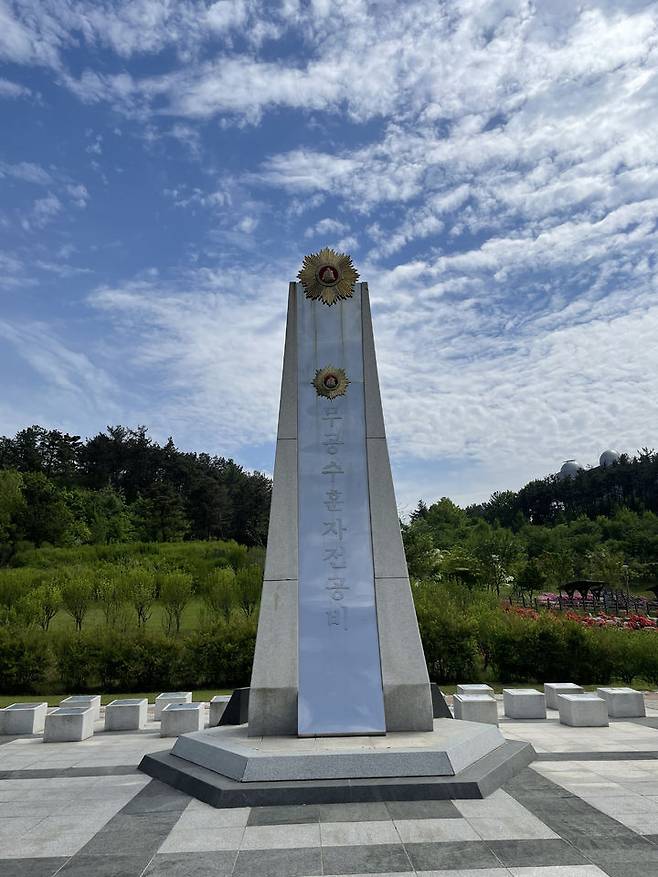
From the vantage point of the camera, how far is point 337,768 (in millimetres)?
5168

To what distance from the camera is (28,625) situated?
1620 centimetres

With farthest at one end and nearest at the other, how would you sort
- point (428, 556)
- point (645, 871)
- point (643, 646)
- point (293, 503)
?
point (428, 556)
point (643, 646)
point (293, 503)
point (645, 871)

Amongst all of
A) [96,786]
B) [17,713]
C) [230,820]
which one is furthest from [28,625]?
[230,820]

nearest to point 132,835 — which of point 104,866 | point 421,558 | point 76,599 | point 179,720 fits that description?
point 104,866

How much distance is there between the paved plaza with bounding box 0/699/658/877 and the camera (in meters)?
3.85

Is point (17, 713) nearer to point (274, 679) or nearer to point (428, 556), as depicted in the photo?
point (274, 679)

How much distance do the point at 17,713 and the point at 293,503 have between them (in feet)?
18.4

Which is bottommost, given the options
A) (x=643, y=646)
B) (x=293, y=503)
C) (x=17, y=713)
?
(x=17, y=713)

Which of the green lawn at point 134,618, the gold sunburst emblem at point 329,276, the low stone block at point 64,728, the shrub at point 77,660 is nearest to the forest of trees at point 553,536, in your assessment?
the green lawn at point 134,618

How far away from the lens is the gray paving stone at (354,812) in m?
4.57

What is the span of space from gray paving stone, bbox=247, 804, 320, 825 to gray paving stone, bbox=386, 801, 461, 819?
0.58m

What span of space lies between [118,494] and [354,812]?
138ft

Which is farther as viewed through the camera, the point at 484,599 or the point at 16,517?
the point at 16,517

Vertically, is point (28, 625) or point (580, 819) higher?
point (28, 625)
